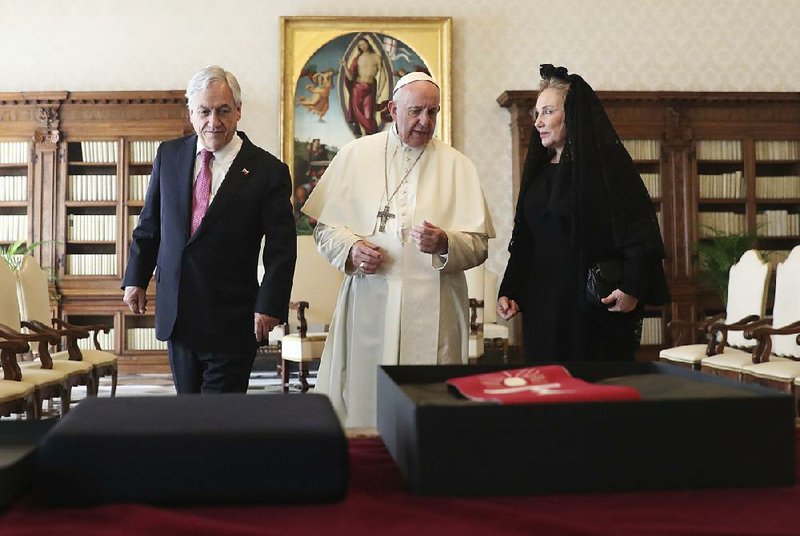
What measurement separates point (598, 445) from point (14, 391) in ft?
13.3

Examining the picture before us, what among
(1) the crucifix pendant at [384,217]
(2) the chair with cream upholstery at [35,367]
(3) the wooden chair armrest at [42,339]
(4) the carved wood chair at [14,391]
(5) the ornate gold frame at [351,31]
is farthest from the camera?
(5) the ornate gold frame at [351,31]

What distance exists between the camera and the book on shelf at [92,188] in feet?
28.4

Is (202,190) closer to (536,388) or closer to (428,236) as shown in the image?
(428,236)

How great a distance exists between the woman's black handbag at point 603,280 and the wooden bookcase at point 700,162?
6307 mm

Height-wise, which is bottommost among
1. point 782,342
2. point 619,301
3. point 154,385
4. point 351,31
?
point 154,385

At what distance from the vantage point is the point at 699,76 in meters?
9.08

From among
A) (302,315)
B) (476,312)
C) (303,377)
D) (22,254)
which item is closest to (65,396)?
(303,377)

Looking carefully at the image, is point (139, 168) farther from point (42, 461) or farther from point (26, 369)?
point (42, 461)

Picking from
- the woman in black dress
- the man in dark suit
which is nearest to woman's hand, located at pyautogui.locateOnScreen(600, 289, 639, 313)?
the woman in black dress

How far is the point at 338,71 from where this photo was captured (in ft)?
29.1

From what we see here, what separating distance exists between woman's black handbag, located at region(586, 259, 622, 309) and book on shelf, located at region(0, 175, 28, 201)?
7632 millimetres

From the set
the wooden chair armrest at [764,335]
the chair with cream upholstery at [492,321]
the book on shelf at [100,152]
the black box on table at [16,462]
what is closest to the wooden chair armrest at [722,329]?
the wooden chair armrest at [764,335]

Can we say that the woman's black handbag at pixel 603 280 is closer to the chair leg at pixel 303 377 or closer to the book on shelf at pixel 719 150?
the chair leg at pixel 303 377

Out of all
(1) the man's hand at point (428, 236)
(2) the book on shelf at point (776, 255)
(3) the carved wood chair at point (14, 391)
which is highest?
(2) the book on shelf at point (776, 255)
